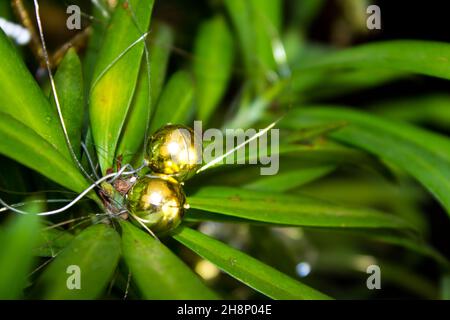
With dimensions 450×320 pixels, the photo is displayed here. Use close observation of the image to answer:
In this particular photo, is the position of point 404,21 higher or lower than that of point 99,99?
higher

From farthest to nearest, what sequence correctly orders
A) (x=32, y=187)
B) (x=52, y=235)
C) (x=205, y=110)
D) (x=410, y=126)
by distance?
(x=205, y=110)
(x=410, y=126)
(x=32, y=187)
(x=52, y=235)

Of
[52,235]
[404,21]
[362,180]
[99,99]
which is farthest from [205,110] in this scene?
[404,21]

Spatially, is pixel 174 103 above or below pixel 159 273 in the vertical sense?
above

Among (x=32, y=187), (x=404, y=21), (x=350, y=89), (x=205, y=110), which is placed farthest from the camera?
(x=404, y=21)

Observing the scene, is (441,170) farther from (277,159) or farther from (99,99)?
(99,99)

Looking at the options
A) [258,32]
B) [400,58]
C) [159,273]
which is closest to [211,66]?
[258,32]

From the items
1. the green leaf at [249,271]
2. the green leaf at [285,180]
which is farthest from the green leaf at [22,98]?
the green leaf at [285,180]

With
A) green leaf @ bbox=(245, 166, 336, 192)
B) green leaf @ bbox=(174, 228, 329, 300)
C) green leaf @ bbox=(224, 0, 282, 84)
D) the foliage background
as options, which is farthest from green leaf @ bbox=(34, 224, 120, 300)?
green leaf @ bbox=(224, 0, 282, 84)

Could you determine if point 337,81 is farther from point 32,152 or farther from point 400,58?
point 32,152
